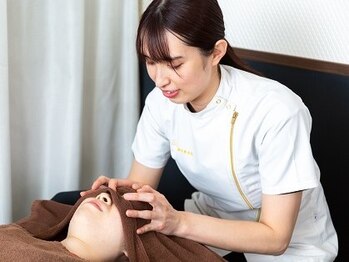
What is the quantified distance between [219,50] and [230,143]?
0.25 meters

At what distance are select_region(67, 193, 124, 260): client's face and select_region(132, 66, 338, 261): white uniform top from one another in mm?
301

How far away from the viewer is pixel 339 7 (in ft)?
4.69

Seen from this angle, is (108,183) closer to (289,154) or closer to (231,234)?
(231,234)

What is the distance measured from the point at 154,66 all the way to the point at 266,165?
0.38 meters

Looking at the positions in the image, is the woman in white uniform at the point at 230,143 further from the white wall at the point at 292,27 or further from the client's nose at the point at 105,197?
the white wall at the point at 292,27

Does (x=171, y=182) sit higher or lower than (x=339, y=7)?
lower

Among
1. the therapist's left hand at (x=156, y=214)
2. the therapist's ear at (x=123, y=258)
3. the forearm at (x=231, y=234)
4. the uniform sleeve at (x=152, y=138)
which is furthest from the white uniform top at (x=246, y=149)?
the therapist's ear at (x=123, y=258)

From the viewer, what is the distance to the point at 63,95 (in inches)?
69.9

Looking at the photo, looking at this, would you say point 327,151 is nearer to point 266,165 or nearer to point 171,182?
point 266,165

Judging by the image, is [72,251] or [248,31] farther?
[248,31]

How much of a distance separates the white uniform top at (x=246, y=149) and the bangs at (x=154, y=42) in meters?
0.20

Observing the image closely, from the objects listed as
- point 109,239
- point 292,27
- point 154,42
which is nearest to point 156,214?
point 109,239

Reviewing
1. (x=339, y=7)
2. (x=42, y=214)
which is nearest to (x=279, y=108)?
(x=339, y=7)

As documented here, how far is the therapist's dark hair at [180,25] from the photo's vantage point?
1161 millimetres
